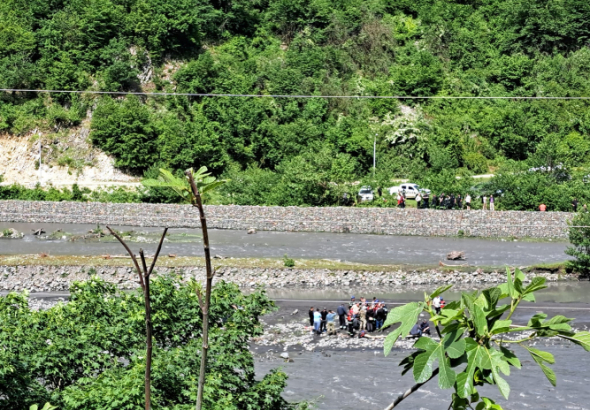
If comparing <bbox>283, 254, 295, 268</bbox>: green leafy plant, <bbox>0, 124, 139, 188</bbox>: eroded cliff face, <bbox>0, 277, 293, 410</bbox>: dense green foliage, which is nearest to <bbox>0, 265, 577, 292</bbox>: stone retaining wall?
<bbox>283, 254, 295, 268</bbox>: green leafy plant

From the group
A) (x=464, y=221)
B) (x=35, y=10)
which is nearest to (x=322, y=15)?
(x=35, y=10)

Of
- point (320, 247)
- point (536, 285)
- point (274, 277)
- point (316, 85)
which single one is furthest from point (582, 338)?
point (316, 85)

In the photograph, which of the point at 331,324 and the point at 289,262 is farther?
the point at 289,262

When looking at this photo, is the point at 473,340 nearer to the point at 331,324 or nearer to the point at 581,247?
the point at 331,324

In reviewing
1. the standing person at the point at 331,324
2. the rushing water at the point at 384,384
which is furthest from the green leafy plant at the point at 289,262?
the rushing water at the point at 384,384

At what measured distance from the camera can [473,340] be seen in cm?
368

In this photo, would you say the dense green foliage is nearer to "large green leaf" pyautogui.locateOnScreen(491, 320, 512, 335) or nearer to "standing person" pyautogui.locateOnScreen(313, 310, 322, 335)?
"large green leaf" pyautogui.locateOnScreen(491, 320, 512, 335)

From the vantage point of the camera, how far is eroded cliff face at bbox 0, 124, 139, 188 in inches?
1987

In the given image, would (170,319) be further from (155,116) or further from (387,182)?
(155,116)

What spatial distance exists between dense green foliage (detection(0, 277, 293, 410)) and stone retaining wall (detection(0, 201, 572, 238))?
85.4 feet

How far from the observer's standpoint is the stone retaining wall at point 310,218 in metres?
41.4

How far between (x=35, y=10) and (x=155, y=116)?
1406 centimetres

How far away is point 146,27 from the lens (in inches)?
2255

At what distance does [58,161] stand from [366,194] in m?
20.0
